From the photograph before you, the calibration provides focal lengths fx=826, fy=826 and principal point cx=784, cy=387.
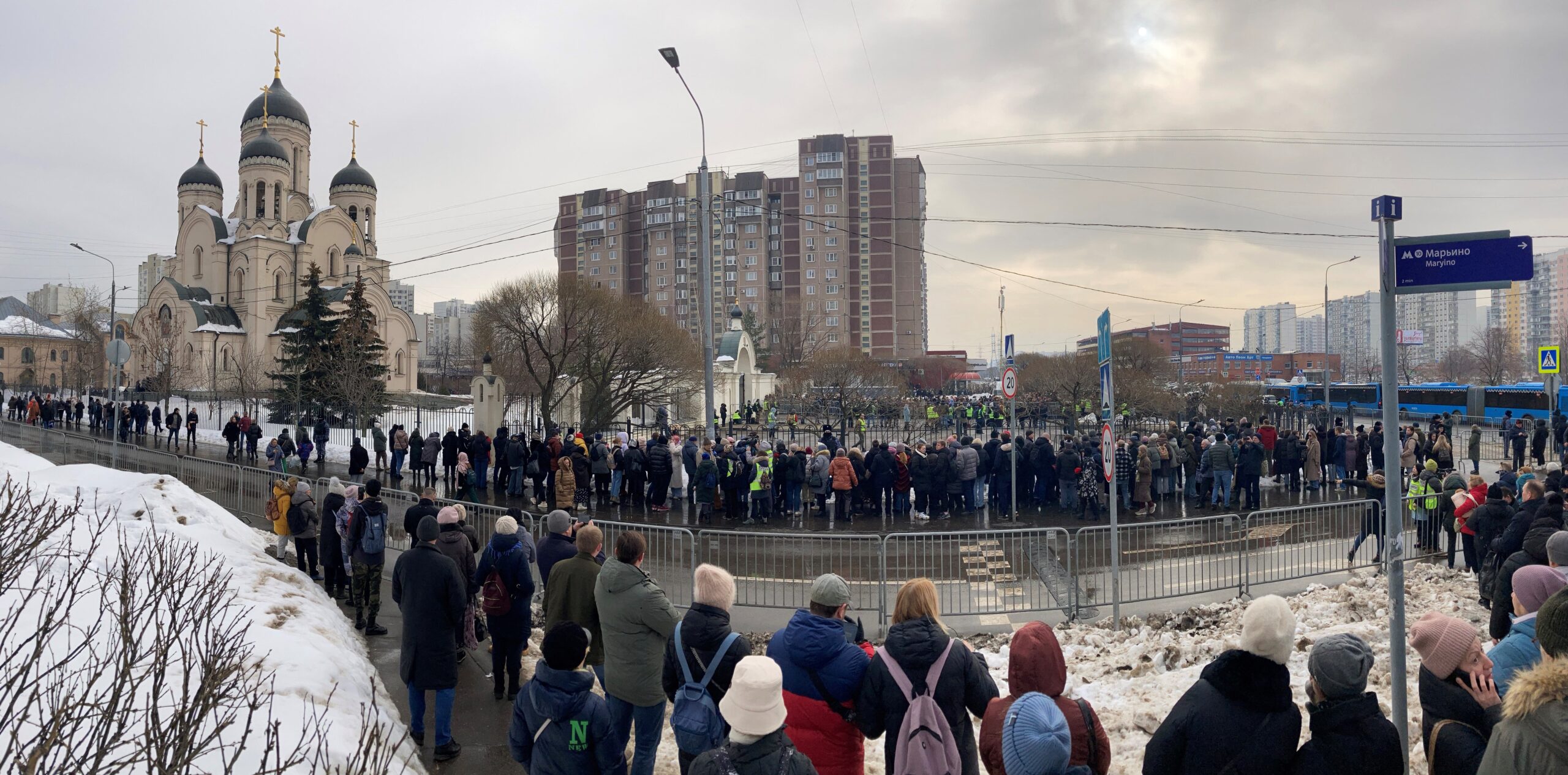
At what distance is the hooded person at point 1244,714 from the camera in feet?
10.4

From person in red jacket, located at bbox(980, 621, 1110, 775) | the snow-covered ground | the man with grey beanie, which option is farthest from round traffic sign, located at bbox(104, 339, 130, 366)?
the man with grey beanie

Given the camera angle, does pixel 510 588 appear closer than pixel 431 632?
No

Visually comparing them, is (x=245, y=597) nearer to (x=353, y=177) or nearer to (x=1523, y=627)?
(x=1523, y=627)

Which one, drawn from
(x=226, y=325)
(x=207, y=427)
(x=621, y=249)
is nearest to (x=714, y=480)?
(x=207, y=427)

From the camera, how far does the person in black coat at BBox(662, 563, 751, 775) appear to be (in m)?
4.38

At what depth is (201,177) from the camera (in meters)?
63.6

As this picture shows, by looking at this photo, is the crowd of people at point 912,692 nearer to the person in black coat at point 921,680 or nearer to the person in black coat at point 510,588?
the person in black coat at point 921,680

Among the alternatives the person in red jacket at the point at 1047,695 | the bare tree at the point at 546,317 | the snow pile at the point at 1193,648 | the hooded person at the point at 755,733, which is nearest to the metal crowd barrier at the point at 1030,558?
the snow pile at the point at 1193,648

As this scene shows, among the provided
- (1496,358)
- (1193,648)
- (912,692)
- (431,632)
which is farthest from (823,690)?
(1496,358)

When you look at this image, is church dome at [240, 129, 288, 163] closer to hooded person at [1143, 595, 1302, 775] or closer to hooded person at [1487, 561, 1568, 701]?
hooded person at [1143, 595, 1302, 775]

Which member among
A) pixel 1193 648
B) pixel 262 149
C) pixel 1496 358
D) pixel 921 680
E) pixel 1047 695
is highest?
pixel 262 149

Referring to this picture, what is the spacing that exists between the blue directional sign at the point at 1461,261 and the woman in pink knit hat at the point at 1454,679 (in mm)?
1727

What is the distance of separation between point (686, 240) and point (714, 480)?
9049 centimetres

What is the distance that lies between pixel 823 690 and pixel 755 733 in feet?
3.04
